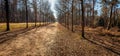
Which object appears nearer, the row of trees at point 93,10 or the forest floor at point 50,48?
the forest floor at point 50,48

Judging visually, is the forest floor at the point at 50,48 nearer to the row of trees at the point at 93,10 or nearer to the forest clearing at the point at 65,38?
the forest clearing at the point at 65,38

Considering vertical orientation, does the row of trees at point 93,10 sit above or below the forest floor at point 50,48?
above

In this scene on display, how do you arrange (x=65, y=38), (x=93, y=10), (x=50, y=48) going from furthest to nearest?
(x=93, y=10), (x=65, y=38), (x=50, y=48)

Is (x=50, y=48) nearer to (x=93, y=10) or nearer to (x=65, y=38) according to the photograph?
(x=65, y=38)

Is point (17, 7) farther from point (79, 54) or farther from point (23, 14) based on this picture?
point (79, 54)

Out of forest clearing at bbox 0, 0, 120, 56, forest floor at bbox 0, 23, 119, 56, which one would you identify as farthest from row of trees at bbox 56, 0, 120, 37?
forest floor at bbox 0, 23, 119, 56

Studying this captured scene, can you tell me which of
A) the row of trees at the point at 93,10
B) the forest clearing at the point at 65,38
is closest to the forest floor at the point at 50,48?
the forest clearing at the point at 65,38

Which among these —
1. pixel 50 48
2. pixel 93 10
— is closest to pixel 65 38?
pixel 50 48

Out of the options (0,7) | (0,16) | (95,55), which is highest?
(0,7)

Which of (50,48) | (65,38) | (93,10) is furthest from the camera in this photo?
(93,10)

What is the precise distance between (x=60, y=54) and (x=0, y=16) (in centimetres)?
8258

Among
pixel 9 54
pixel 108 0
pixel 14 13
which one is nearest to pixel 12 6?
pixel 14 13

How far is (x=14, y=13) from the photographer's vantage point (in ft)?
335

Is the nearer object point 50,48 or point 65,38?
point 50,48
